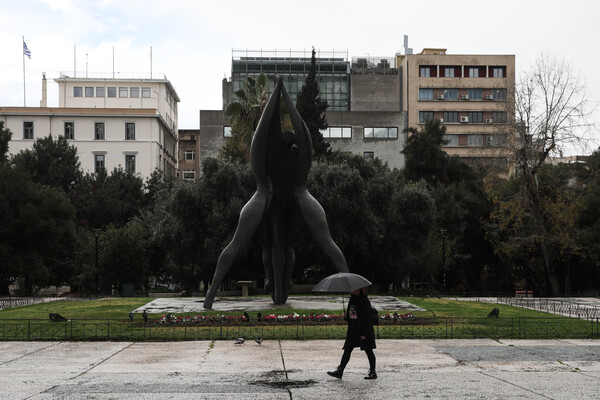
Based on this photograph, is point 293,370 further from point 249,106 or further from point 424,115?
point 424,115

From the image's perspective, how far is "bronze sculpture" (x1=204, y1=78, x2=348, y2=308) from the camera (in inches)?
880

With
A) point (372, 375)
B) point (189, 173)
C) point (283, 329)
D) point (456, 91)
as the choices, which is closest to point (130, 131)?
point (189, 173)

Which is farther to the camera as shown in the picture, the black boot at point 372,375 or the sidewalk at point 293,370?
the black boot at point 372,375

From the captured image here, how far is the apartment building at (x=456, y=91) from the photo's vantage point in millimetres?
80375

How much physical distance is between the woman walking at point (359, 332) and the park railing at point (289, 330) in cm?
563

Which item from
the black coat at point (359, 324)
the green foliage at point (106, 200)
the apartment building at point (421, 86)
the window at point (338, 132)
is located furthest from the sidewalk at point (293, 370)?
the apartment building at point (421, 86)

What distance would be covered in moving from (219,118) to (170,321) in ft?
177

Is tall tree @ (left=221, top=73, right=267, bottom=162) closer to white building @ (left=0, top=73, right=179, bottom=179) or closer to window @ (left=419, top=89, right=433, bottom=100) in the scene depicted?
white building @ (left=0, top=73, right=179, bottom=179)

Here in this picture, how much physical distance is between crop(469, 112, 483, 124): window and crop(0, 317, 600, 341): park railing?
63.4 metres

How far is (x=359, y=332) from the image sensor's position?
11695 millimetres

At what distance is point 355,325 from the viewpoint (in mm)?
11711

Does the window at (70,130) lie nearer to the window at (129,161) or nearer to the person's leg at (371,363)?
the window at (129,161)

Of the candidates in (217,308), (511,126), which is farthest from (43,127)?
(217,308)

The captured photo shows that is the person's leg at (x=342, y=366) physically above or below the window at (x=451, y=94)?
below
